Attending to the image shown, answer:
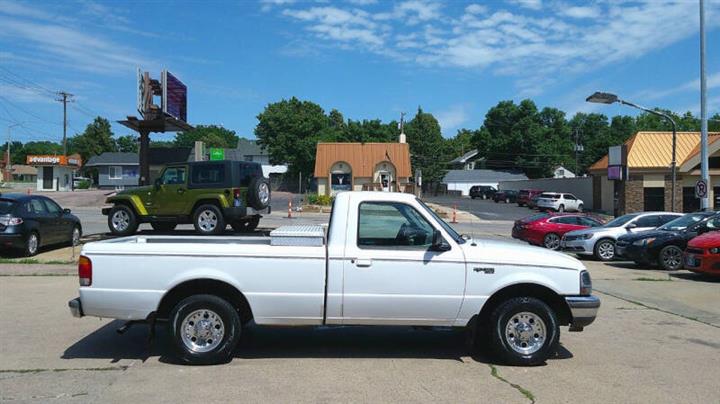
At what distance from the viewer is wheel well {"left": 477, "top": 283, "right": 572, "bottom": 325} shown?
6.24m

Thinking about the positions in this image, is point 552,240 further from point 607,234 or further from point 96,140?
point 96,140

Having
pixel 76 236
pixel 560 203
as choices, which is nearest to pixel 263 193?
pixel 76 236

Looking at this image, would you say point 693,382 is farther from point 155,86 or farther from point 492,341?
point 155,86

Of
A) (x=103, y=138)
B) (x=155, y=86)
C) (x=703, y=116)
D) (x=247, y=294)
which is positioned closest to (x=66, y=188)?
(x=155, y=86)

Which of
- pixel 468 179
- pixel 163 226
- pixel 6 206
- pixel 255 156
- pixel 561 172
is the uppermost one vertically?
pixel 255 156

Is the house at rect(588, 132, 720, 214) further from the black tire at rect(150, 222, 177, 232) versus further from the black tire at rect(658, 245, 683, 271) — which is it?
the black tire at rect(150, 222, 177, 232)

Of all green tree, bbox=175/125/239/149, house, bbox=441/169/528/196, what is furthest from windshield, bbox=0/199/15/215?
green tree, bbox=175/125/239/149

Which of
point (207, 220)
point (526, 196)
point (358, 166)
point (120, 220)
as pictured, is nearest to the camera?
point (207, 220)

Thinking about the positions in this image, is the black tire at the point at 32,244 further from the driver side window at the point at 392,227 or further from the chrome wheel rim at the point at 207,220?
the driver side window at the point at 392,227

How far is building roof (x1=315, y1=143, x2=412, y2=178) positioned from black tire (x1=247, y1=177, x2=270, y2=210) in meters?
41.4

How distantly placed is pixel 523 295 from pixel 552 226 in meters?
14.5

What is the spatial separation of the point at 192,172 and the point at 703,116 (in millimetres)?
20530

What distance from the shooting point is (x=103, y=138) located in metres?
105

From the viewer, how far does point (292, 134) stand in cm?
7975
